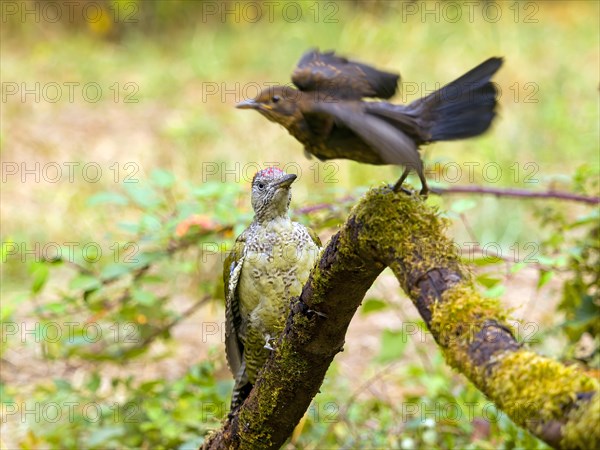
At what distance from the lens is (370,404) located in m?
4.31

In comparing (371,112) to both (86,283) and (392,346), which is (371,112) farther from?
(392,346)

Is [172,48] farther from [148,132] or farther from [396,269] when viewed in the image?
[396,269]

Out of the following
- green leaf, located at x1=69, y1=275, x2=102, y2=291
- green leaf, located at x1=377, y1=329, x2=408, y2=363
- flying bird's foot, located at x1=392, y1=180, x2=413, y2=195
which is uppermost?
flying bird's foot, located at x1=392, y1=180, x2=413, y2=195

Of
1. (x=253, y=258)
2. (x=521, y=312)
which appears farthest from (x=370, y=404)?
(x=521, y=312)

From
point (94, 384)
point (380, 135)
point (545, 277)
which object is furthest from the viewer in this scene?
point (94, 384)

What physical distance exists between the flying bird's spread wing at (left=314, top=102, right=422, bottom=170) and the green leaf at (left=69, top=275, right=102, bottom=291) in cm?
157

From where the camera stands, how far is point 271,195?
300 centimetres

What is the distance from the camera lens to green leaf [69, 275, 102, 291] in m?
3.42

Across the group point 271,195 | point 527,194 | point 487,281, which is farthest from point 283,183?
point 527,194

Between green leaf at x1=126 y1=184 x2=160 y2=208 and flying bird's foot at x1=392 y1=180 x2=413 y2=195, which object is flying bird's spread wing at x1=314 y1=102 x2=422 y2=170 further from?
green leaf at x1=126 y1=184 x2=160 y2=208

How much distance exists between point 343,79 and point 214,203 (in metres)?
1.30

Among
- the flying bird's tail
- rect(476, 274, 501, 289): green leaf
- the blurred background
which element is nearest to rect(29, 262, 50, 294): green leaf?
the blurred background

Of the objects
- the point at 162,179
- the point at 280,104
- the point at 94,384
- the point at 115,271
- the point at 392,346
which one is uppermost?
the point at 280,104

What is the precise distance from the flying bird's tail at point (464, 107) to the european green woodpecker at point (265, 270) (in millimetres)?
782
